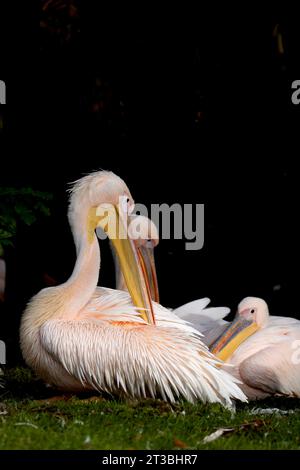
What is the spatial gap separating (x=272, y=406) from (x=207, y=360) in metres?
0.86

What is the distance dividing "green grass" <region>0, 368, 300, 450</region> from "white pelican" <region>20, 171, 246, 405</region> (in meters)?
0.15

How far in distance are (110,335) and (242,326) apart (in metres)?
1.78

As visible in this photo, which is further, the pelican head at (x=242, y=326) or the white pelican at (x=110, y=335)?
the pelican head at (x=242, y=326)

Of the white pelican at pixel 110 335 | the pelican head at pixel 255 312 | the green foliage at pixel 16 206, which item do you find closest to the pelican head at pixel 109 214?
the white pelican at pixel 110 335

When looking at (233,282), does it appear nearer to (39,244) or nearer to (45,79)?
(39,244)

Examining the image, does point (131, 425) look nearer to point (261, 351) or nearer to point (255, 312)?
point (261, 351)

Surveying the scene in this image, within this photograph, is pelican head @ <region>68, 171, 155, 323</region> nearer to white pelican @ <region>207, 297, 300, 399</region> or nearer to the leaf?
the leaf

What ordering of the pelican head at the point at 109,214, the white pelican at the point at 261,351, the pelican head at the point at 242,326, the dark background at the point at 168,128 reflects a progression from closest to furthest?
1. the pelican head at the point at 109,214
2. the white pelican at the point at 261,351
3. the pelican head at the point at 242,326
4. the dark background at the point at 168,128

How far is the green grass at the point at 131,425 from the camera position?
5473 mm

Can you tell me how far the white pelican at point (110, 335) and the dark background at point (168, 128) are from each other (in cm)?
206

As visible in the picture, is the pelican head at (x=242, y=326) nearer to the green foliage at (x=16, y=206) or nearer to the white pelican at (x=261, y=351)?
the white pelican at (x=261, y=351)

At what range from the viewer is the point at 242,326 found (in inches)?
346

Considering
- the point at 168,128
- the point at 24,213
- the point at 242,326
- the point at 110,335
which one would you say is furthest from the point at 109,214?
the point at 168,128
